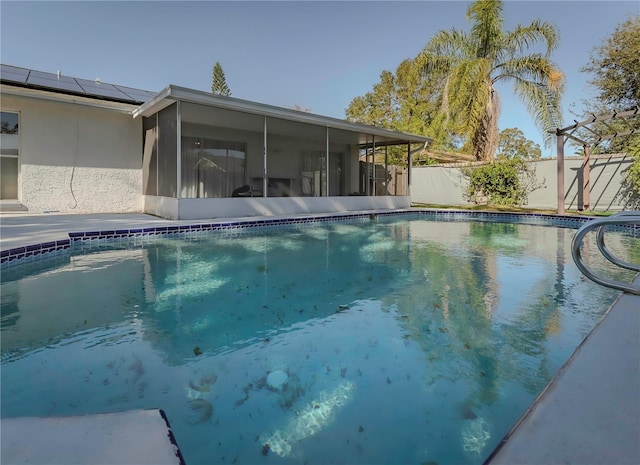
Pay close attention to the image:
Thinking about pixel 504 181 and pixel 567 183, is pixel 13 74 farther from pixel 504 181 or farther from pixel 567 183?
pixel 567 183

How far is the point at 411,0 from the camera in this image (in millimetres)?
13258

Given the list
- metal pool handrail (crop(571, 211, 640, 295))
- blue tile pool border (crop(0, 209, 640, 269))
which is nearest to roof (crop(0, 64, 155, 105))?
blue tile pool border (crop(0, 209, 640, 269))

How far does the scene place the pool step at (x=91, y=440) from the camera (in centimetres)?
114

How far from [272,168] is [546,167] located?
30.8ft

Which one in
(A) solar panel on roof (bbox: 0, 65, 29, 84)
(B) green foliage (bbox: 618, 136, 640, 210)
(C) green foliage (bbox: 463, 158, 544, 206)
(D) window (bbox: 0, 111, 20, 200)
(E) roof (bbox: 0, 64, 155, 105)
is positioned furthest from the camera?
(C) green foliage (bbox: 463, 158, 544, 206)

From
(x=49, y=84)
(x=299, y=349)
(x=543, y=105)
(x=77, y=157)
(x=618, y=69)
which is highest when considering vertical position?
(x=618, y=69)

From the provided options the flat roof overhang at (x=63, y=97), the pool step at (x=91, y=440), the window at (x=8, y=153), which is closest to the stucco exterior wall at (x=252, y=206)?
the flat roof overhang at (x=63, y=97)

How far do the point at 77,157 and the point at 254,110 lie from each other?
439 cm

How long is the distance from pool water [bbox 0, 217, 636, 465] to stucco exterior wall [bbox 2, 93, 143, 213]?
190 inches

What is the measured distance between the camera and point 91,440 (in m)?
1.26

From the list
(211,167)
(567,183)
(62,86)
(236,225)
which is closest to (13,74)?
(62,86)

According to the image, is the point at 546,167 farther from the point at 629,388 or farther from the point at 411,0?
the point at 629,388

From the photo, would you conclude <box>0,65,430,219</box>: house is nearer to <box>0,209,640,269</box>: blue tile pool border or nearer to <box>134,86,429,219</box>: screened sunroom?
<box>134,86,429,219</box>: screened sunroom

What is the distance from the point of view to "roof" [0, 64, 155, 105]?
780 cm
